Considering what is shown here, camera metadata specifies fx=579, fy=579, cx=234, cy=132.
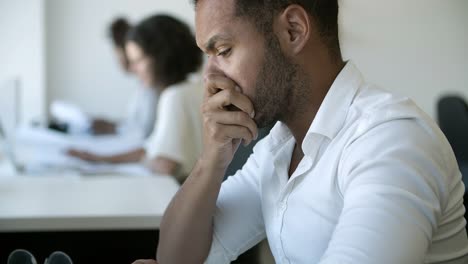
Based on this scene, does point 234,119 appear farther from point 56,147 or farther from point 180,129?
point 56,147

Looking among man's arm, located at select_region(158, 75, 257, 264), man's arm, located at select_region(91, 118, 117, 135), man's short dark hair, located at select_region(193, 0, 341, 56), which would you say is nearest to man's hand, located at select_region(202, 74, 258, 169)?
man's arm, located at select_region(158, 75, 257, 264)

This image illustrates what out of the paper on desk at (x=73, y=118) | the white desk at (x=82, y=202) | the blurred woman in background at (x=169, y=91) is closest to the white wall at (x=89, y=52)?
the paper on desk at (x=73, y=118)

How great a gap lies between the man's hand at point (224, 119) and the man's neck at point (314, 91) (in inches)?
3.1

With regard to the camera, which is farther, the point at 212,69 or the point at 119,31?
the point at 119,31

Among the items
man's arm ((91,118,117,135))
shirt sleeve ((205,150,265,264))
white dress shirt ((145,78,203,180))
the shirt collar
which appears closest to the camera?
the shirt collar

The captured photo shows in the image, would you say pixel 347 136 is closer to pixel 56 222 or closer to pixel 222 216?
pixel 222 216

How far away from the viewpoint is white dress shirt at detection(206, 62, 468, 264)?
73cm

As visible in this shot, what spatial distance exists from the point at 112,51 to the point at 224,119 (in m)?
4.08

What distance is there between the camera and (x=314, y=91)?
1.04 metres

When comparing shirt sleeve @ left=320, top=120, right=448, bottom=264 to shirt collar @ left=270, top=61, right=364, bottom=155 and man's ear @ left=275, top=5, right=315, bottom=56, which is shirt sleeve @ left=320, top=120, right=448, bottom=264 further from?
man's ear @ left=275, top=5, right=315, bottom=56

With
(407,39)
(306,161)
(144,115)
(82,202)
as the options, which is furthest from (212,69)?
(407,39)

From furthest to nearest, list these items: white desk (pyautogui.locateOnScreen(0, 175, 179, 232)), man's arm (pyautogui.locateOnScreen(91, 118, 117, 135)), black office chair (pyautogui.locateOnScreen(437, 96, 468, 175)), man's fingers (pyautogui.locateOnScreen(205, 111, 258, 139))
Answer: man's arm (pyautogui.locateOnScreen(91, 118, 117, 135)), black office chair (pyautogui.locateOnScreen(437, 96, 468, 175)), white desk (pyautogui.locateOnScreen(0, 175, 179, 232)), man's fingers (pyautogui.locateOnScreen(205, 111, 258, 139))

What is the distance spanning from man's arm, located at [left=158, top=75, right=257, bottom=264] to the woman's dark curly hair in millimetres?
1638

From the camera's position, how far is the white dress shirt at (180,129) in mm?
2250
